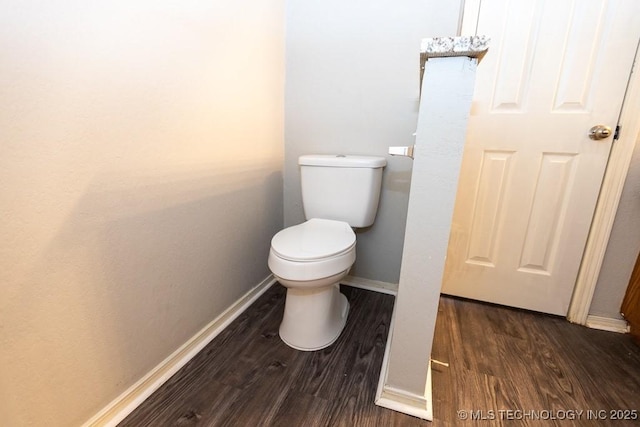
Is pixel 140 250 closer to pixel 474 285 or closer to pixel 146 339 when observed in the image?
pixel 146 339

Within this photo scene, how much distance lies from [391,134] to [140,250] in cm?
119

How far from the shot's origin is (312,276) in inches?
41.4

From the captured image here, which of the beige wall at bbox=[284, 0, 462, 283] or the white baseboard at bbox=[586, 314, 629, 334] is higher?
the beige wall at bbox=[284, 0, 462, 283]

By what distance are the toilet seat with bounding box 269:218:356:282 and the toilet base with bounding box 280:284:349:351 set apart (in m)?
0.13

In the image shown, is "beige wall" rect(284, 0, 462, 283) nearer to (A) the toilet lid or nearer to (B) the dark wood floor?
(A) the toilet lid

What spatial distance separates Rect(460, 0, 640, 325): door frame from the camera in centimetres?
118

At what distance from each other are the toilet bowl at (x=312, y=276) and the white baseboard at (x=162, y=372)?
268 mm

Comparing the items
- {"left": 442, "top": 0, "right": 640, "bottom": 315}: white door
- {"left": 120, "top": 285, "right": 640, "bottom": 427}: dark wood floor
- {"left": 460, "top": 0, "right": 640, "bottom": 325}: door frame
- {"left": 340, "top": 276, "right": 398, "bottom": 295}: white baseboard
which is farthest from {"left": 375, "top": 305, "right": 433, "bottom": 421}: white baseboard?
{"left": 460, "top": 0, "right": 640, "bottom": 325}: door frame

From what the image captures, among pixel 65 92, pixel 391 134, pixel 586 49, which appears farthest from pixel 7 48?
pixel 586 49

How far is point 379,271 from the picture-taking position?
5.45 feet

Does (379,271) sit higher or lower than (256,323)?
higher

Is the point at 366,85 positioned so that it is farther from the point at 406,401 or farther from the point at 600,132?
the point at 406,401

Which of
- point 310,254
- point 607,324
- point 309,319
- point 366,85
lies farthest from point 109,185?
point 607,324

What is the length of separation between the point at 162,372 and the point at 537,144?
1.80 metres
